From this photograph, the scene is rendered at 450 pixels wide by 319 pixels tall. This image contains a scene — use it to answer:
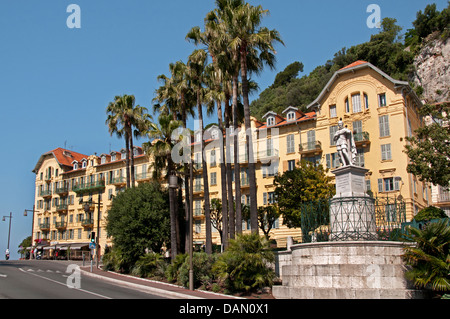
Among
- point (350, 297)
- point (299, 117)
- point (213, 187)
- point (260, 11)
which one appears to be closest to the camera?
point (350, 297)

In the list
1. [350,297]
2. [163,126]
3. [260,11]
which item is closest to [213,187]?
[163,126]

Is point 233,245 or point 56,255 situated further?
point 56,255

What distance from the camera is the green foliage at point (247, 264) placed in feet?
67.4

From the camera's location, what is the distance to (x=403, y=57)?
233 feet

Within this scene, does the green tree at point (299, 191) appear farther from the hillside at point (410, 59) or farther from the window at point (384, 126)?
the hillside at point (410, 59)

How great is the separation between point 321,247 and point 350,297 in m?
2.32

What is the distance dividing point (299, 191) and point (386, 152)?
11.8 metres

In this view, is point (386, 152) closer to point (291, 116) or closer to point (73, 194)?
point (291, 116)

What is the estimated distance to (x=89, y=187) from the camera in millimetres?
64062

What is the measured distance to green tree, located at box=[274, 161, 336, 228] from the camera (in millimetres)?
31812

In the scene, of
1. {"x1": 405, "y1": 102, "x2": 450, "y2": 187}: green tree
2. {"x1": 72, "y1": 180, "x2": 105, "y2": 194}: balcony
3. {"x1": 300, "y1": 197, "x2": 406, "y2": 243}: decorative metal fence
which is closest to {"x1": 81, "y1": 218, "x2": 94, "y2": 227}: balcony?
{"x1": 72, "y1": 180, "x2": 105, "y2": 194}: balcony

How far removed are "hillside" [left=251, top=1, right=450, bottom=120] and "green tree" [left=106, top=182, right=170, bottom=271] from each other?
4650cm

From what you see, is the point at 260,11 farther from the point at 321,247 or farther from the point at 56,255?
the point at 56,255
